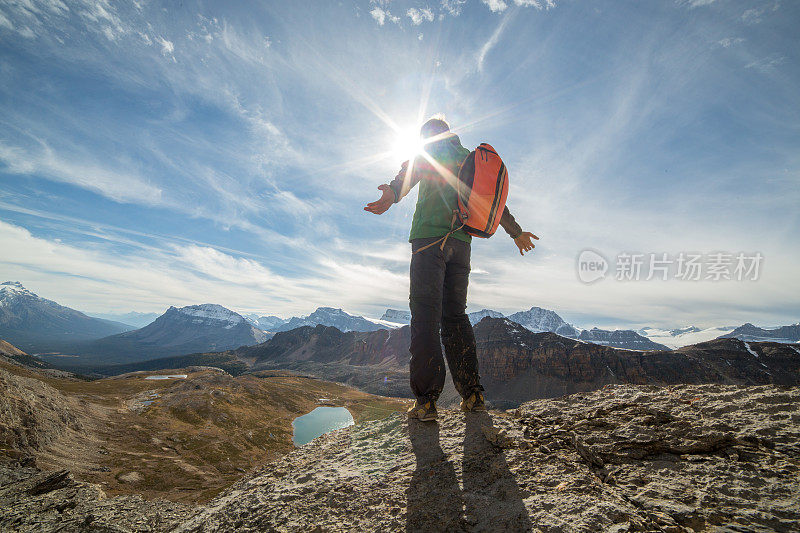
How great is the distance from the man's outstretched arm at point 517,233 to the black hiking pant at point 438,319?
1656mm

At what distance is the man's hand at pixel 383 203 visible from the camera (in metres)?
5.42

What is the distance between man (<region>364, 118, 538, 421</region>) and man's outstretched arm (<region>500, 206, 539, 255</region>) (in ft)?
5.16

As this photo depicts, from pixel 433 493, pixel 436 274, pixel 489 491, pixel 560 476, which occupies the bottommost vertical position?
pixel 433 493

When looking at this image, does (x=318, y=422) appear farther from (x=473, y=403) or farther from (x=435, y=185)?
(x=435, y=185)

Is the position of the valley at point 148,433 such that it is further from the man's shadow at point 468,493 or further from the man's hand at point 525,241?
the man's hand at point 525,241

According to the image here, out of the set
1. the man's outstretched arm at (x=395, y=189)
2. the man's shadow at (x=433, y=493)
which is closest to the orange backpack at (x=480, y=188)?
the man's outstretched arm at (x=395, y=189)

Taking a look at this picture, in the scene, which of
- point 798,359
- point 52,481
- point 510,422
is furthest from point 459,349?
point 798,359

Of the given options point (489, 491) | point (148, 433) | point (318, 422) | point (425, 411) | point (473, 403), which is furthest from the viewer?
point (318, 422)

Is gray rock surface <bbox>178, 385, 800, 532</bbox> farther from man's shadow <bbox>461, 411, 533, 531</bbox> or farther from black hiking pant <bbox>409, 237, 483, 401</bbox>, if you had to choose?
black hiking pant <bbox>409, 237, 483, 401</bbox>

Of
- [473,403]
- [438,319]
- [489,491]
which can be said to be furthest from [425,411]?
[489,491]

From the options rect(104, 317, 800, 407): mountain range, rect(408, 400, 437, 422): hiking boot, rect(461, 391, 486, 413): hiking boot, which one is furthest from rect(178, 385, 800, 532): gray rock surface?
rect(104, 317, 800, 407): mountain range

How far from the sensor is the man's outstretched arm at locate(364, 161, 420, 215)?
5.45 metres

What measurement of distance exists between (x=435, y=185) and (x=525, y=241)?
8.46 ft

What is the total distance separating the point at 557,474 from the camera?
2855 millimetres
